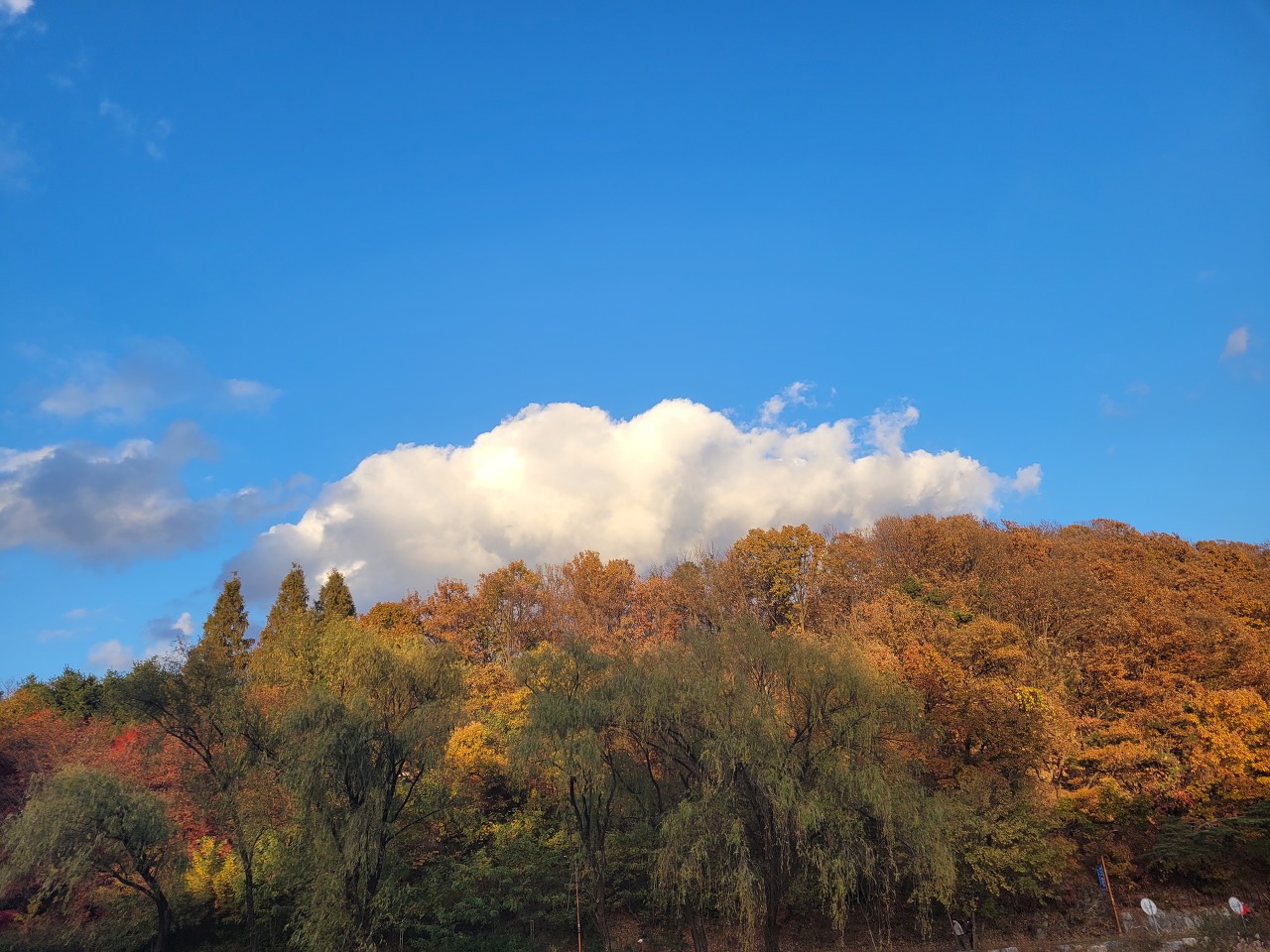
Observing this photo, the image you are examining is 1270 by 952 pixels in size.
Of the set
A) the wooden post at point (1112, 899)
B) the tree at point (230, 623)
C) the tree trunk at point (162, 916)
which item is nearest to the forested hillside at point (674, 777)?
the tree trunk at point (162, 916)

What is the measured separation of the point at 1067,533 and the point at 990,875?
39018mm

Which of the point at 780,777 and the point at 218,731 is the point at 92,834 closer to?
the point at 218,731

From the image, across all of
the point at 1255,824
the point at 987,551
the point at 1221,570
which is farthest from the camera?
the point at 1221,570

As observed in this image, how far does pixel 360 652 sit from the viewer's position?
26.8m

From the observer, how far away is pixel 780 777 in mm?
21953

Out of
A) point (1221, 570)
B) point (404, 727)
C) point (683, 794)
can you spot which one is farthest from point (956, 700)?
point (1221, 570)

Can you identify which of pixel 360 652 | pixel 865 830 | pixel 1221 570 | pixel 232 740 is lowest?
pixel 865 830

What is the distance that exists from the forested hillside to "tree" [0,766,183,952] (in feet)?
0.31

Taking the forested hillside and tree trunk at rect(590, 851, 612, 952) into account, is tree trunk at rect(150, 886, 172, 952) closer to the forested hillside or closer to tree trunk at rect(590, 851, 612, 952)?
the forested hillside

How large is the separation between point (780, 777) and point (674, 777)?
17.7 ft

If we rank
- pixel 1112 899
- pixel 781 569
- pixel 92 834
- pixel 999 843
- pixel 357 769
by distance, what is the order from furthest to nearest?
pixel 781 569, pixel 1112 899, pixel 999 843, pixel 357 769, pixel 92 834

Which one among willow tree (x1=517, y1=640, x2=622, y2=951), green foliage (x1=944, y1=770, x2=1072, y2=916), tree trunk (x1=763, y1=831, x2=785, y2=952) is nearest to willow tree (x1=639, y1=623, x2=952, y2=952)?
tree trunk (x1=763, y1=831, x2=785, y2=952)

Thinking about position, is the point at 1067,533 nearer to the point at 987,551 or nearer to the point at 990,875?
the point at 987,551

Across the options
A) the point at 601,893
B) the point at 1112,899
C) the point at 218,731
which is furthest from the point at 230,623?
the point at 1112,899
